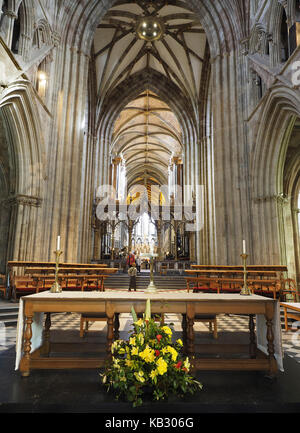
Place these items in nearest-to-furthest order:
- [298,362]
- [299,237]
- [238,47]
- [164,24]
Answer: [298,362] → [238,47] → [299,237] → [164,24]

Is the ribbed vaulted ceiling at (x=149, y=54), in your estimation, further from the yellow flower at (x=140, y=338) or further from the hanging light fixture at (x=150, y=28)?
the yellow flower at (x=140, y=338)

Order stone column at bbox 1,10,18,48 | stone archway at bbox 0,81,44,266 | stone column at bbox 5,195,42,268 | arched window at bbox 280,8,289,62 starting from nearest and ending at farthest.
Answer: stone column at bbox 1,10,18,48, arched window at bbox 280,8,289,62, stone archway at bbox 0,81,44,266, stone column at bbox 5,195,42,268

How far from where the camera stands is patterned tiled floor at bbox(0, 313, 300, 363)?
13.8 ft

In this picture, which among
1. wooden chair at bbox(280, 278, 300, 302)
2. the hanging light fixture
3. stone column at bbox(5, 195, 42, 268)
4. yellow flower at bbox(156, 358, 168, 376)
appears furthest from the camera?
the hanging light fixture

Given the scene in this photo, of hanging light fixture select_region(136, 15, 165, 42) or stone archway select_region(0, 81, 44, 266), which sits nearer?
stone archway select_region(0, 81, 44, 266)

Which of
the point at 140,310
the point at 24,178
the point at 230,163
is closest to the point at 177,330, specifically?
the point at 140,310

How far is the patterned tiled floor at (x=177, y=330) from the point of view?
13.8 feet

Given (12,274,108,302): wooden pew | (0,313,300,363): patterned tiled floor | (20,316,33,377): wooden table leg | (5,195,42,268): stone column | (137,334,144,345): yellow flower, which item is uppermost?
→ (5,195,42,268): stone column

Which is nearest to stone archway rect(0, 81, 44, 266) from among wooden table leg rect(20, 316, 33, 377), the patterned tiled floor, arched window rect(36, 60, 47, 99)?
arched window rect(36, 60, 47, 99)

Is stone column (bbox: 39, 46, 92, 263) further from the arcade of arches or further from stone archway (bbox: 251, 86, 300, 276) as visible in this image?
stone archway (bbox: 251, 86, 300, 276)

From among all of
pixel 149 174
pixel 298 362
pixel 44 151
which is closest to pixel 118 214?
pixel 44 151

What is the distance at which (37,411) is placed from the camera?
86.0 inches
